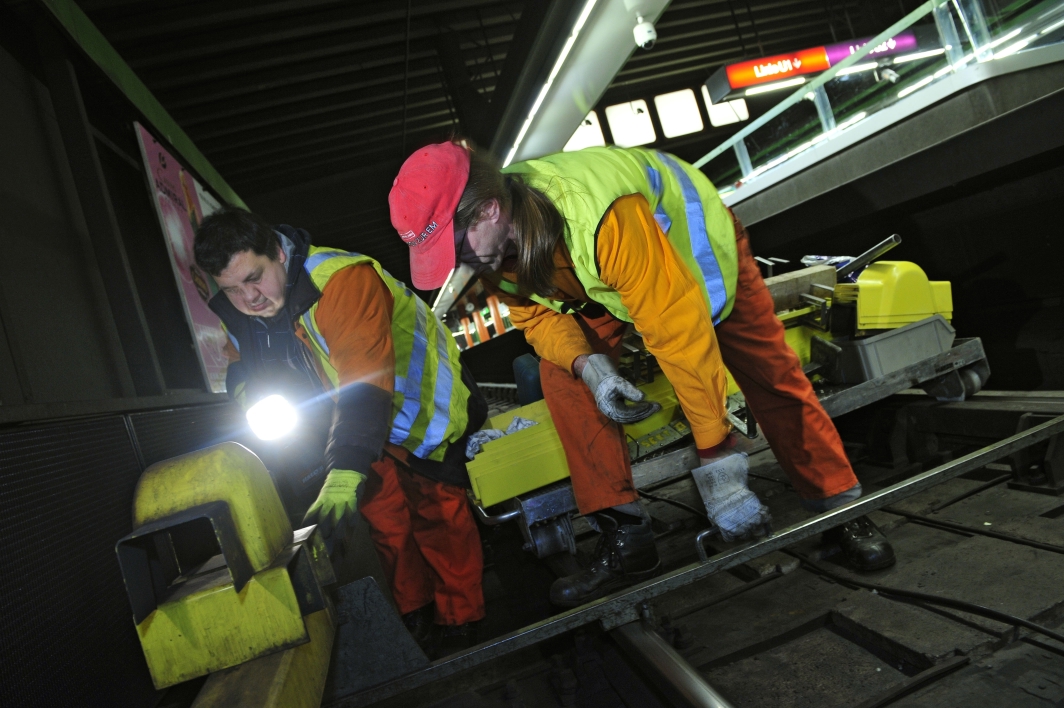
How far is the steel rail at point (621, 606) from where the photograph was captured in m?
1.51

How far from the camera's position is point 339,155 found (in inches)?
306

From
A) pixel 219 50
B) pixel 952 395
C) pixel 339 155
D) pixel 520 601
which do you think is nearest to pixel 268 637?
pixel 520 601

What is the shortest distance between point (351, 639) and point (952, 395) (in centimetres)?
282

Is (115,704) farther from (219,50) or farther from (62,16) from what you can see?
(219,50)

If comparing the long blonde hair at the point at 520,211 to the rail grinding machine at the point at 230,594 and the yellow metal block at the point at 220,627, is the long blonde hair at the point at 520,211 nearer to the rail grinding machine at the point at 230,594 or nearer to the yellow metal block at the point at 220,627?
the rail grinding machine at the point at 230,594

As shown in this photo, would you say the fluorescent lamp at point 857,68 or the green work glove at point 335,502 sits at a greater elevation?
the fluorescent lamp at point 857,68

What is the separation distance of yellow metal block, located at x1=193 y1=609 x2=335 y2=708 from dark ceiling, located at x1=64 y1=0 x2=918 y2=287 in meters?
1.71

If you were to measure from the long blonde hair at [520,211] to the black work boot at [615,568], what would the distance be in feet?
3.20

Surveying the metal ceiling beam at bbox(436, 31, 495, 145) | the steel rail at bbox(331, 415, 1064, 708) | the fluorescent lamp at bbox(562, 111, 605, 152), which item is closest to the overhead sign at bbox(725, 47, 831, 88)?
the fluorescent lamp at bbox(562, 111, 605, 152)

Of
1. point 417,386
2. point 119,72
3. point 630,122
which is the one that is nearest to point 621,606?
point 417,386

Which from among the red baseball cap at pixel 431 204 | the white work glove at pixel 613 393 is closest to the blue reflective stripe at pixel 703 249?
the white work glove at pixel 613 393

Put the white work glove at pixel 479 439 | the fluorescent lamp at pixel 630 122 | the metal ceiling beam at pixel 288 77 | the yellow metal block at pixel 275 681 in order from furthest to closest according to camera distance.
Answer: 1. the fluorescent lamp at pixel 630 122
2. the metal ceiling beam at pixel 288 77
3. the white work glove at pixel 479 439
4. the yellow metal block at pixel 275 681

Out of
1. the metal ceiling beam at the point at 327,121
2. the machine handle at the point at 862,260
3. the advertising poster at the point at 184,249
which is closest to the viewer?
the machine handle at the point at 862,260

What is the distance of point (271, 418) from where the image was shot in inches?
99.1
